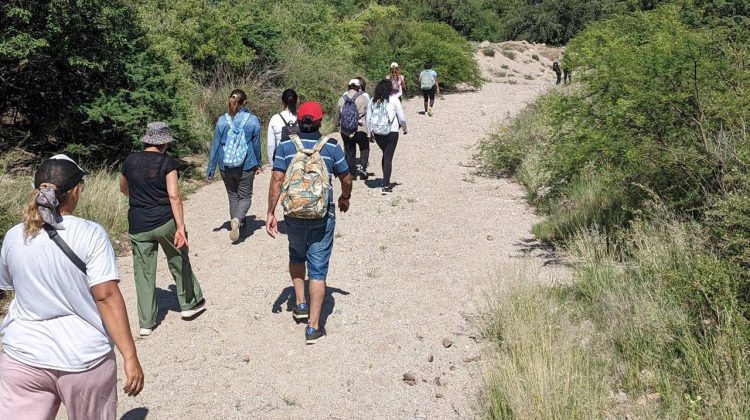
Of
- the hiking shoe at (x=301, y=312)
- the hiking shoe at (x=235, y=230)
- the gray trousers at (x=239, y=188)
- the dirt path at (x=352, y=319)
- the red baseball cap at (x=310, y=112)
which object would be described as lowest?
the dirt path at (x=352, y=319)

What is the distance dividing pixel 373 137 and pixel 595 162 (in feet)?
12.7

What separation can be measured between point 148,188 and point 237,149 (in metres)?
2.37

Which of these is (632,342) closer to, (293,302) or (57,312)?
(293,302)

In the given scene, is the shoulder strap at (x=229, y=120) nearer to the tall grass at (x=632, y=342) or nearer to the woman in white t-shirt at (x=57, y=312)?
the tall grass at (x=632, y=342)

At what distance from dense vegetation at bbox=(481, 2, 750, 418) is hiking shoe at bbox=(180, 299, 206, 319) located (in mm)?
2701

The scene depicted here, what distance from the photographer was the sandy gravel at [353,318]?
475 centimetres

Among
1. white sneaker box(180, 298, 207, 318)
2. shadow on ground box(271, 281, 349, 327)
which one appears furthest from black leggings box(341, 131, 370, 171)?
white sneaker box(180, 298, 207, 318)

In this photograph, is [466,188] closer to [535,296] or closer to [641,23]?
[641,23]

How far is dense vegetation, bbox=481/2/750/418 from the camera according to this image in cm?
419

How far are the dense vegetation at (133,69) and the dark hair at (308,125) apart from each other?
20.3 ft

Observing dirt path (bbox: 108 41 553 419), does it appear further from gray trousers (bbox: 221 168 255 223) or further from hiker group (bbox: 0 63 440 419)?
gray trousers (bbox: 221 168 255 223)

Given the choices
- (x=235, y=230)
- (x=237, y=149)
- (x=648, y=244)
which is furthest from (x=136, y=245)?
(x=648, y=244)

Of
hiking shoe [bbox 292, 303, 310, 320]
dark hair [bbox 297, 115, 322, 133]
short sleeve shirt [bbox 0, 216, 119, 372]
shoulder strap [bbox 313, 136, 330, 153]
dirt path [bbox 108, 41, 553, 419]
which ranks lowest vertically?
dirt path [bbox 108, 41, 553, 419]

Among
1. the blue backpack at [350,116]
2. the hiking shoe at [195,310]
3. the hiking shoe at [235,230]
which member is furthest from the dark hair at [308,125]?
the blue backpack at [350,116]
